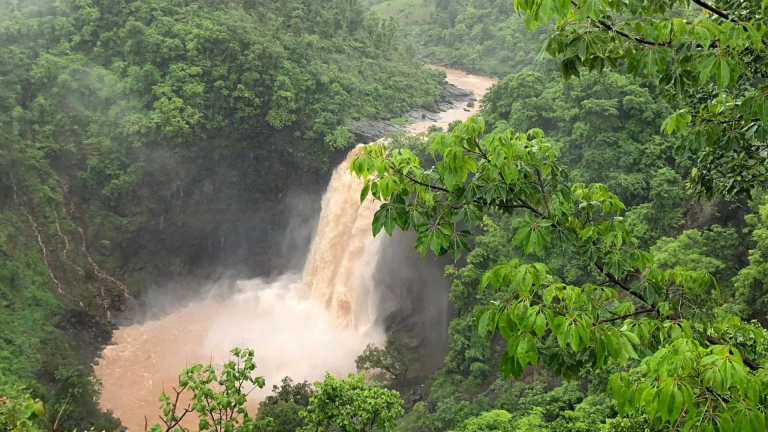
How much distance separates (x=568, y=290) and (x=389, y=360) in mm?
13748

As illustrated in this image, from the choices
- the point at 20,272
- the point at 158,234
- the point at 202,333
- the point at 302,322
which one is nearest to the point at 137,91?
the point at 158,234

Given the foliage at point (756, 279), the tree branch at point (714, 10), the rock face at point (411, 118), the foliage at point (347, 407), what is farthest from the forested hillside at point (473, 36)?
the tree branch at point (714, 10)

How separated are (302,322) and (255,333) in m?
1.60

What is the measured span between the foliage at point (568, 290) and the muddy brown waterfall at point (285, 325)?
13.4m

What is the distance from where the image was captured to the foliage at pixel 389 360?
15312 millimetres

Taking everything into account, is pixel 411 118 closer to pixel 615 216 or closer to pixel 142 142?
pixel 142 142

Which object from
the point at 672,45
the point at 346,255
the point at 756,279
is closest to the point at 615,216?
the point at 672,45

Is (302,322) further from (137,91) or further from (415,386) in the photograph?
(137,91)

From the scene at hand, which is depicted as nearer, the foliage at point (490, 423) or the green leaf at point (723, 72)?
the green leaf at point (723, 72)

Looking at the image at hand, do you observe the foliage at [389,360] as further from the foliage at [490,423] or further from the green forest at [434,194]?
the foliage at [490,423]

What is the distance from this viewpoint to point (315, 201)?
836 inches

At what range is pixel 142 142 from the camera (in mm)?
19438

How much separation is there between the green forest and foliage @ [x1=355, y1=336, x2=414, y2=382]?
0.27 ft

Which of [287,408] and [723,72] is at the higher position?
[287,408]
